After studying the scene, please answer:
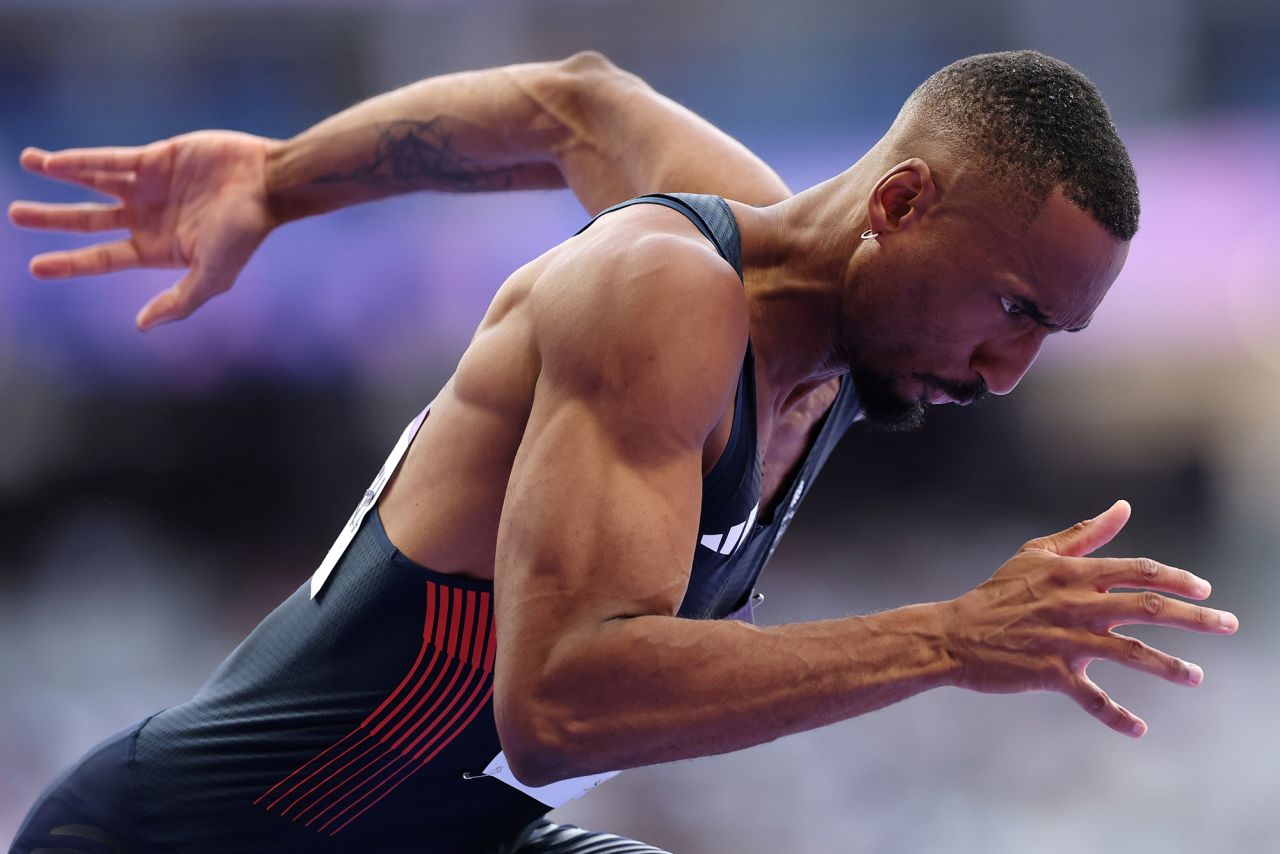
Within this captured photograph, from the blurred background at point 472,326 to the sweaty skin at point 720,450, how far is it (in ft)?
10.7

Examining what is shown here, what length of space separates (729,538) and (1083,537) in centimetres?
49

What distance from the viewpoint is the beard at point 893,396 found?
1.99 meters

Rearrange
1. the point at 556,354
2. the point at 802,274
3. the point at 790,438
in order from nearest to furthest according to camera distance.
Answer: the point at 556,354
the point at 802,274
the point at 790,438

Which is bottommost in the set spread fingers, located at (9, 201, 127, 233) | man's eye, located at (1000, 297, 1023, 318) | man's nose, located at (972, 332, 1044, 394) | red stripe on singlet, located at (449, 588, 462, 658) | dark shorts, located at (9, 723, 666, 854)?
dark shorts, located at (9, 723, 666, 854)

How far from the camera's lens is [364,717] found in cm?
199

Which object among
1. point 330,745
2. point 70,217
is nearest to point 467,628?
point 330,745

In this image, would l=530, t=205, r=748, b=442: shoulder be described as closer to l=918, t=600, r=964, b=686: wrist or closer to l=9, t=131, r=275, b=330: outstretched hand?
l=918, t=600, r=964, b=686: wrist

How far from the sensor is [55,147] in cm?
556

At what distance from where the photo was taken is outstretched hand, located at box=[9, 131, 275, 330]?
8.77 feet

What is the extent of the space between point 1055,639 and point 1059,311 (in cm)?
50

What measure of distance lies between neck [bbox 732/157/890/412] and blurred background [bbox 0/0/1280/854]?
3.19 m

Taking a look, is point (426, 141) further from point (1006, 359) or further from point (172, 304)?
point (1006, 359)

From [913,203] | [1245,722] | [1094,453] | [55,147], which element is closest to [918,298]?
[913,203]

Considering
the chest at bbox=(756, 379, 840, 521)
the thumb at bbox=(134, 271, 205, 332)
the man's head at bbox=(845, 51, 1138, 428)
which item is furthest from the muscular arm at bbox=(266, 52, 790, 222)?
the man's head at bbox=(845, 51, 1138, 428)
